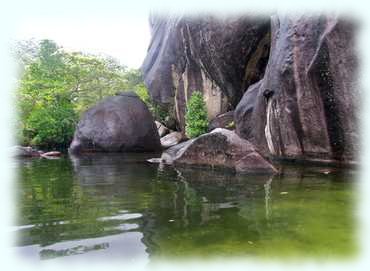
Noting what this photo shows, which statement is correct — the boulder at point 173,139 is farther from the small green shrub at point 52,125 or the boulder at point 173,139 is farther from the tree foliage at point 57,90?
the small green shrub at point 52,125

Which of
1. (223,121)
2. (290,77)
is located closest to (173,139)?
(223,121)

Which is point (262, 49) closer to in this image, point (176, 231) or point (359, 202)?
point (359, 202)

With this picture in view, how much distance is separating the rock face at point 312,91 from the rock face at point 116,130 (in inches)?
416

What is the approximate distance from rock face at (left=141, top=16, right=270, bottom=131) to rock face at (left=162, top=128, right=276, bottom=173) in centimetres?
781

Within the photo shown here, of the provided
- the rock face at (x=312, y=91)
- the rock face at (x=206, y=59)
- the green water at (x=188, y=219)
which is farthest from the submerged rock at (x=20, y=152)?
the rock face at (x=312, y=91)

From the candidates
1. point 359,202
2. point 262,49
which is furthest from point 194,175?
point 262,49

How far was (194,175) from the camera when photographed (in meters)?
9.98

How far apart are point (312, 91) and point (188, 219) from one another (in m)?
7.69

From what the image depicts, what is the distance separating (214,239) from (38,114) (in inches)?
973

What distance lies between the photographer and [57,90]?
27797 mm

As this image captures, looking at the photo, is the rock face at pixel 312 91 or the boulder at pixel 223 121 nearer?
the rock face at pixel 312 91

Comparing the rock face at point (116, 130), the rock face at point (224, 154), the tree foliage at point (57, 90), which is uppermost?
the tree foliage at point (57, 90)

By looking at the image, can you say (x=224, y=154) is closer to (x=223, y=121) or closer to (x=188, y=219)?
(x=188, y=219)

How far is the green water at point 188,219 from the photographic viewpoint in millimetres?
3973
